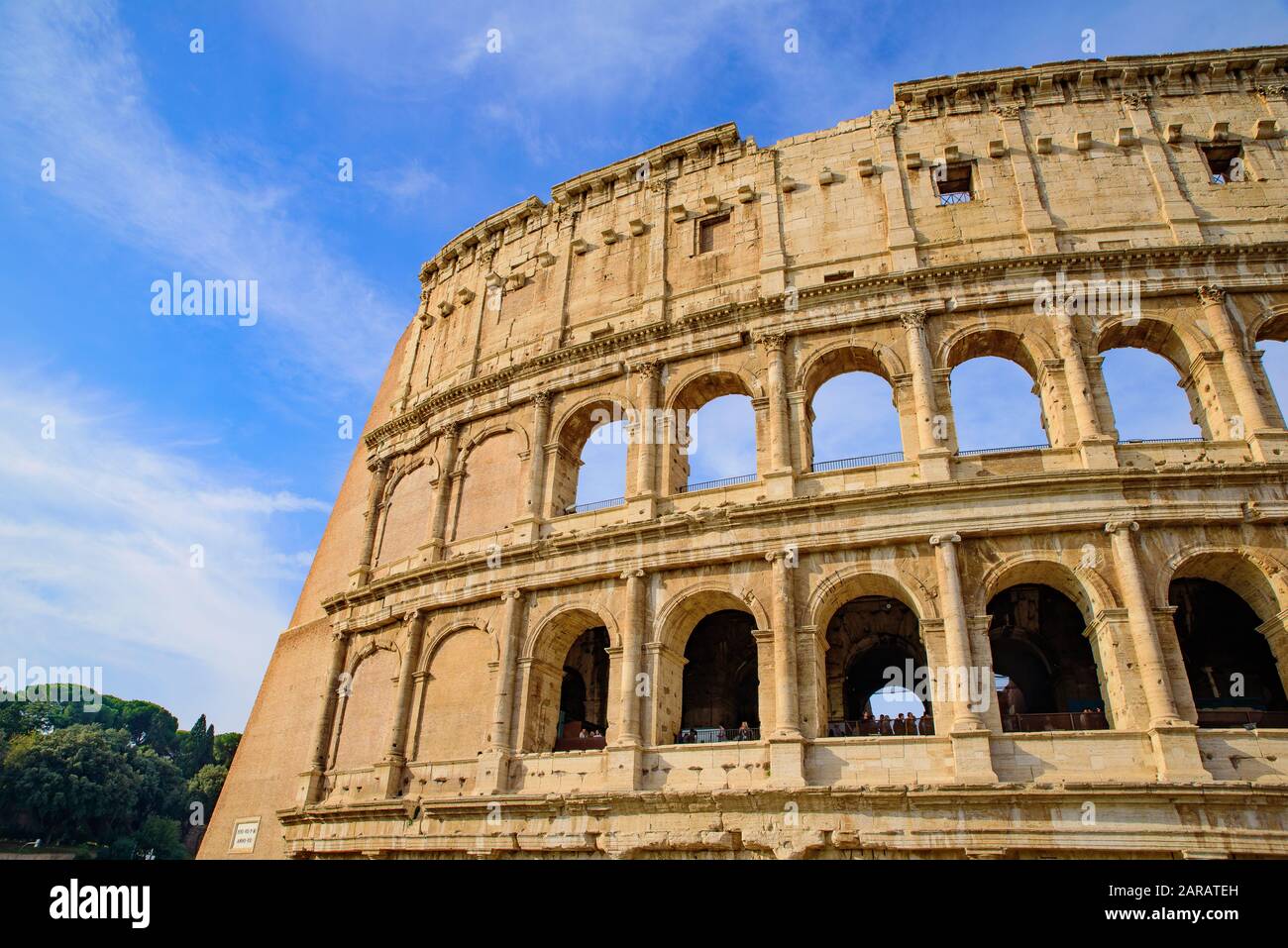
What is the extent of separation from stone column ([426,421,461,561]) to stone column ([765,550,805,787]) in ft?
27.4

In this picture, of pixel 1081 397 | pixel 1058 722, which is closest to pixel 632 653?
pixel 1058 722

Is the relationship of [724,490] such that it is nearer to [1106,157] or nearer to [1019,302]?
[1019,302]

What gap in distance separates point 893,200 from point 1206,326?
21.3 ft

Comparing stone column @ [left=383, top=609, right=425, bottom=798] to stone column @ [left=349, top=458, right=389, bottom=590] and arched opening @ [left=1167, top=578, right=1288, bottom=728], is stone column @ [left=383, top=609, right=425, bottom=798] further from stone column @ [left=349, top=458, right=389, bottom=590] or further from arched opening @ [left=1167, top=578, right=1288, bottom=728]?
arched opening @ [left=1167, top=578, right=1288, bottom=728]

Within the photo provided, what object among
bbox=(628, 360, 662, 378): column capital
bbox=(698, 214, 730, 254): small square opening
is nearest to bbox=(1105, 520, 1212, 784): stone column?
bbox=(628, 360, 662, 378): column capital

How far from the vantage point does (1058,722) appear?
13133mm

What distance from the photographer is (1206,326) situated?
15.4 metres

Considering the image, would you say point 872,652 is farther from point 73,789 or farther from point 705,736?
point 73,789

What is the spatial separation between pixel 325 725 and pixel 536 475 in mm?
7829

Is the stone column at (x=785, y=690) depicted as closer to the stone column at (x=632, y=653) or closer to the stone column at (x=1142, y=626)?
the stone column at (x=632, y=653)

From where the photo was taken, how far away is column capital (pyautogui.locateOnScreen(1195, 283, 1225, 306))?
15.4 metres

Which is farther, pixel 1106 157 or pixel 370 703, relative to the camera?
pixel 370 703
